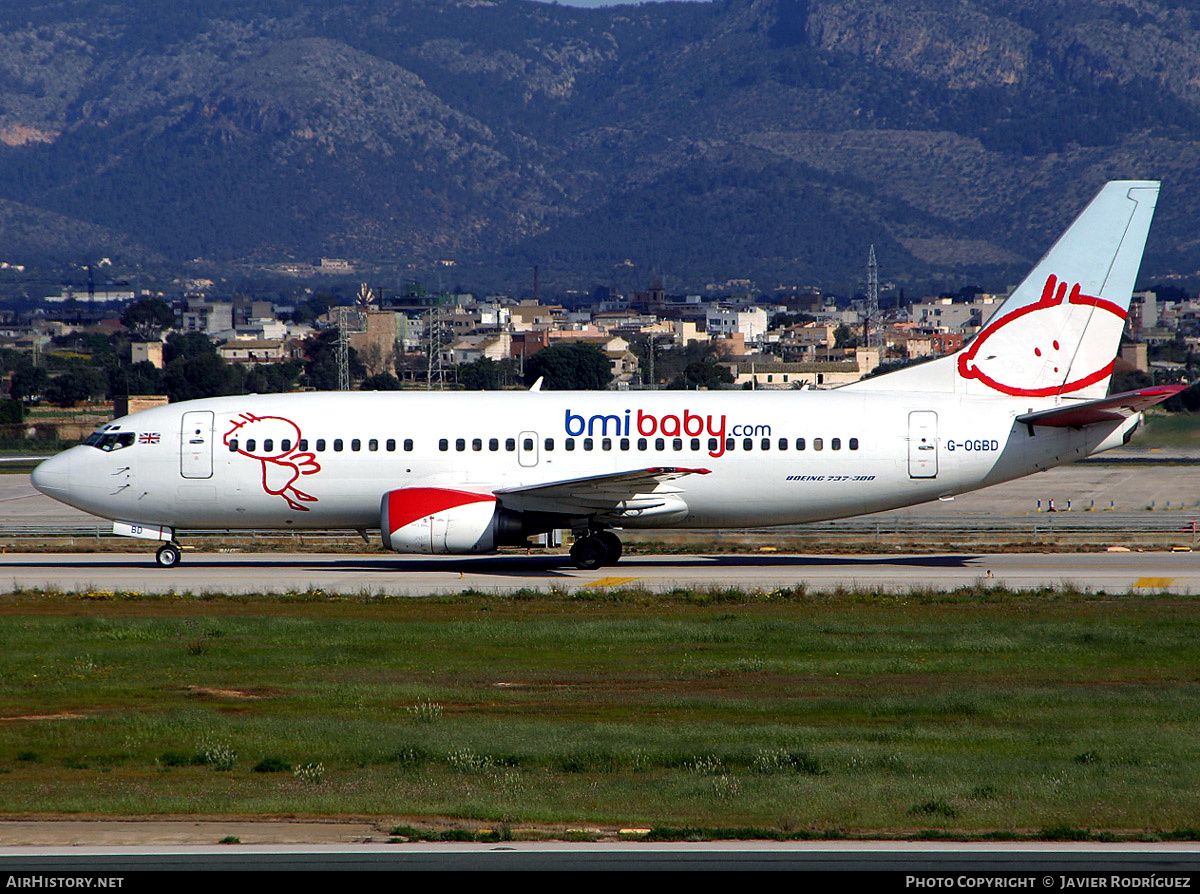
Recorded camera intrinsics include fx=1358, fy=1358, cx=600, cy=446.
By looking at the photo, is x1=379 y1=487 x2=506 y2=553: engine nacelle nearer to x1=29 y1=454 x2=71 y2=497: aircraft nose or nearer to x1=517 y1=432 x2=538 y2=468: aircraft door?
x1=517 y1=432 x2=538 y2=468: aircraft door

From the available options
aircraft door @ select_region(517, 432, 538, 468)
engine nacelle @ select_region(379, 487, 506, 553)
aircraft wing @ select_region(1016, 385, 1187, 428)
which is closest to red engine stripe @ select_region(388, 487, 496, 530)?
engine nacelle @ select_region(379, 487, 506, 553)

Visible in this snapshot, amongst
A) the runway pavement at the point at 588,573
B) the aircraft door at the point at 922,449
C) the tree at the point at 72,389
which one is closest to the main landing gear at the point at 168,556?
the runway pavement at the point at 588,573

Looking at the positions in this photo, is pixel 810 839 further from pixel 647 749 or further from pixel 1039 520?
pixel 1039 520

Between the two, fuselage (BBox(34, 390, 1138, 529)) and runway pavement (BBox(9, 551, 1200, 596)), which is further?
fuselage (BBox(34, 390, 1138, 529))

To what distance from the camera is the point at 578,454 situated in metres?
34.8

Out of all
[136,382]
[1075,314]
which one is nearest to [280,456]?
[1075,314]

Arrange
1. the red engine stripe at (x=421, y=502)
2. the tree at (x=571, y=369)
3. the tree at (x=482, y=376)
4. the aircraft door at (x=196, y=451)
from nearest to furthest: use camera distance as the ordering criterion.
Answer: the red engine stripe at (x=421, y=502) → the aircraft door at (x=196, y=451) → the tree at (x=571, y=369) → the tree at (x=482, y=376)

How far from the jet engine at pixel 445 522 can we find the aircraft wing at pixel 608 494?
1.76 feet

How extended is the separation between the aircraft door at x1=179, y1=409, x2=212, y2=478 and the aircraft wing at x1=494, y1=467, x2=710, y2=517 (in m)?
7.64

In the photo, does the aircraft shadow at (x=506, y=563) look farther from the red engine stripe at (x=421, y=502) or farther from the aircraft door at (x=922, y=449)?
the aircraft door at (x=922, y=449)

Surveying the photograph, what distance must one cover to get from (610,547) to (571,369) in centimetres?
8849

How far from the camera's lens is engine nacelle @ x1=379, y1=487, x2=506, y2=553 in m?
33.5

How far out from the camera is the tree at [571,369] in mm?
121812

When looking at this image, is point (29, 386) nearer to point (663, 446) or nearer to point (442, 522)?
point (442, 522)
